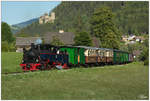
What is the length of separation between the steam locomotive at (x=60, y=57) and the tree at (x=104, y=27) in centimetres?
3973

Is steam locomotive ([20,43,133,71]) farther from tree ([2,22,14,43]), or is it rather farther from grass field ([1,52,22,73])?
tree ([2,22,14,43])

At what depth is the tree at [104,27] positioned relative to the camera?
77894mm

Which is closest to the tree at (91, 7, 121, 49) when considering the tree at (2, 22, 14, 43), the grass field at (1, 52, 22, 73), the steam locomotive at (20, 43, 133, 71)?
the grass field at (1, 52, 22, 73)

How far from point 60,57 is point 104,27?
53281 millimetres

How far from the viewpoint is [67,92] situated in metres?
11.8

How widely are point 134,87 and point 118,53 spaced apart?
30.0 metres

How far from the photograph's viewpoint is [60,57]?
2881 cm

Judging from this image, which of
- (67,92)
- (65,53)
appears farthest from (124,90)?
(65,53)

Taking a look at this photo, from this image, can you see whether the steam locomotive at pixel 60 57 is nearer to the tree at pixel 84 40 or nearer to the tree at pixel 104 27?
the tree at pixel 84 40

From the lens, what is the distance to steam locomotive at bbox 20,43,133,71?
26.5 metres

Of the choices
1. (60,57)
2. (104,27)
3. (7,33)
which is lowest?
(60,57)

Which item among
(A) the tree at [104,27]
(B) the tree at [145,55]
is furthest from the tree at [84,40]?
(B) the tree at [145,55]

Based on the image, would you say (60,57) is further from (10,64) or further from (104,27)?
(104,27)

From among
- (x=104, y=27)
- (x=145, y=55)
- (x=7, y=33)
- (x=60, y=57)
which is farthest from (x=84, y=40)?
(x=7, y=33)
